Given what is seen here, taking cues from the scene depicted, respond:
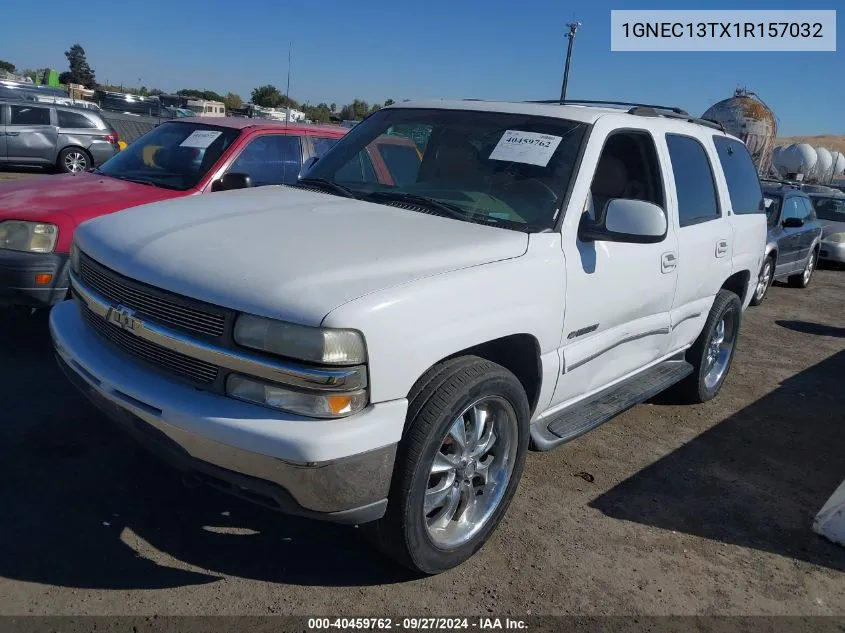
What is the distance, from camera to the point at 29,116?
16750 mm

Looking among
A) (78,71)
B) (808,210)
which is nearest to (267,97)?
(78,71)

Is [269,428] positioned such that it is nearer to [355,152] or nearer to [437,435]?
[437,435]

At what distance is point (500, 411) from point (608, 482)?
1.31 m

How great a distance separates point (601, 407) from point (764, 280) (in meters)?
7.25

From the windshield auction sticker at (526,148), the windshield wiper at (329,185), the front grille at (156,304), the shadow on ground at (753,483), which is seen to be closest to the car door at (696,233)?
the shadow on ground at (753,483)

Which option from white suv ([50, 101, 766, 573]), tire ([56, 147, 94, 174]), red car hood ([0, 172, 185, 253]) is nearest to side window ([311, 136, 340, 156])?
red car hood ([0, 172, 185, 253])

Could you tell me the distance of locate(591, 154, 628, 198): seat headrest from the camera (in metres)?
4.11

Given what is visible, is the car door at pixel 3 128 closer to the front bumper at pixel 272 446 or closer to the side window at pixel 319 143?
the side window at pixel 319 143

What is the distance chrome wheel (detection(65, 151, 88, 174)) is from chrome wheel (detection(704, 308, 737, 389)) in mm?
15454

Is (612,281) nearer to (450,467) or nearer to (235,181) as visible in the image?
(450,467)

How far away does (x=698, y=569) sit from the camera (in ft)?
11.2

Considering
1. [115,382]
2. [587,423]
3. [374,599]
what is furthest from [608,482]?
[115,382]

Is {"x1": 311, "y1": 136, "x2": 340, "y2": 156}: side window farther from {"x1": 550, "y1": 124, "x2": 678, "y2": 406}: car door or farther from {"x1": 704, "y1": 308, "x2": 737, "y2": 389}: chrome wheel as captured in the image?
{"x1": 704, "y1": 308, "x2": 737, "y2": 389}: chrome wheel

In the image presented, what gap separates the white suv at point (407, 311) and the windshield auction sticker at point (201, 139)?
2167 mm
